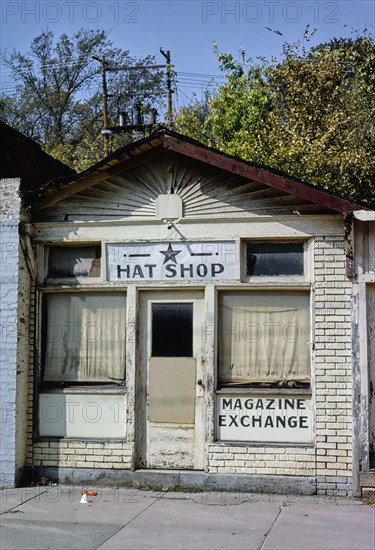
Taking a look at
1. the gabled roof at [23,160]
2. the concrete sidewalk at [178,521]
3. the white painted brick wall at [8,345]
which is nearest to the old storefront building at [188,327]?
the white painted brick wall at [8,345]

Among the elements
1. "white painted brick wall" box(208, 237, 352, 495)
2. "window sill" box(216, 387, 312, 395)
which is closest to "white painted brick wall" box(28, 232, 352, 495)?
"white painted brick wall" box(208, 237, 352, 495)

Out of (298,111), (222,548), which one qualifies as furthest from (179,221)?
(298,111)

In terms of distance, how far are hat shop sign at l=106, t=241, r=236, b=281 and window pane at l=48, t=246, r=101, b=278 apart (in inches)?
9.8

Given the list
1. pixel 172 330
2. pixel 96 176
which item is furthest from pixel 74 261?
pixel 172 330

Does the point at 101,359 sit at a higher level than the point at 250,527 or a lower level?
higher

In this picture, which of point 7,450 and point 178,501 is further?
point 7,450

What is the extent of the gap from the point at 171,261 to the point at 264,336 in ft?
4.93

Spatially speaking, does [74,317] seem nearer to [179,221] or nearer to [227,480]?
[179,221]

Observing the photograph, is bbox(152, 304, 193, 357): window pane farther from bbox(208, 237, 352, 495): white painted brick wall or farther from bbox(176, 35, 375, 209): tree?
bbox(176, 35, 375, 209): tree

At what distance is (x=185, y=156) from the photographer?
9.30m

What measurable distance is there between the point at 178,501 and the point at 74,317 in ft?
8.92

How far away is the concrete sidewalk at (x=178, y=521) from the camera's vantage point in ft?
22.8

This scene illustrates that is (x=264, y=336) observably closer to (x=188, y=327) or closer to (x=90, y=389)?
(x=188, y=327)

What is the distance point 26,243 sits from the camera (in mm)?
9500
